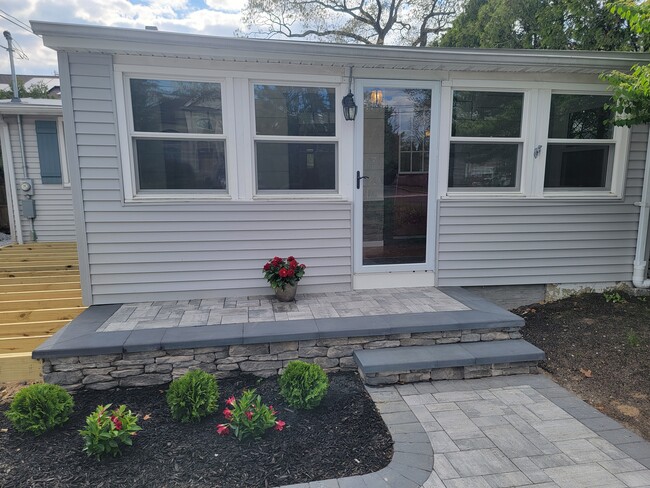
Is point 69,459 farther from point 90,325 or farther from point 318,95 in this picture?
point 318,95

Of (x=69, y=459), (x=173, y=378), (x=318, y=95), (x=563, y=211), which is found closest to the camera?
Result: (x=69, y=459)

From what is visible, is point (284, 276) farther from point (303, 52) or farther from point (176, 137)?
point (303, 52)

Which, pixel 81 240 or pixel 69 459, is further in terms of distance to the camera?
pixel 81 240

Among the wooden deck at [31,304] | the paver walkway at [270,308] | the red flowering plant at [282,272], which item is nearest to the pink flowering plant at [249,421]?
the paver walkway at [270,308]

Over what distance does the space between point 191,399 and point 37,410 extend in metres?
0.92

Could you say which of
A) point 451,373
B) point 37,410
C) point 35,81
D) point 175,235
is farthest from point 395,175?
point 35,81

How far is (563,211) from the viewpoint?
4727 millimetres

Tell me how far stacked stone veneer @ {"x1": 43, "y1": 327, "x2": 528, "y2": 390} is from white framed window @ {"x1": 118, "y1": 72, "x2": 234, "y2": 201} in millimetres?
1634

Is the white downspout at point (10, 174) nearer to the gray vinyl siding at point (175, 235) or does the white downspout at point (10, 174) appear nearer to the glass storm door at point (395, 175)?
the gray vinyl siding at point (175, 235)

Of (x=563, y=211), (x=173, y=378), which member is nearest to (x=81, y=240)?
(x=173, y=378)

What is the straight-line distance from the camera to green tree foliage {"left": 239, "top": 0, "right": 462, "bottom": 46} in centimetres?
1536

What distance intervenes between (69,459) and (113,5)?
1497 cm

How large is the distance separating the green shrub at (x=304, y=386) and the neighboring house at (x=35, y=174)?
6.38 m

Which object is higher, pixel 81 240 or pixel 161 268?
pixel 81 240
